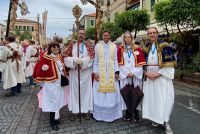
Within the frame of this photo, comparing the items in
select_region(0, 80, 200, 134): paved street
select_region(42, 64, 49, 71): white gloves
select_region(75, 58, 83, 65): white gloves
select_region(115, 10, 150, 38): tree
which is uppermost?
select_region(115, 10, 150, 38): tree

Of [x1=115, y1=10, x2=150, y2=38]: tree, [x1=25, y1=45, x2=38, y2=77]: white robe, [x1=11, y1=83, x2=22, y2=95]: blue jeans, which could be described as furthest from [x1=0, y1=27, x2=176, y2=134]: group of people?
[x1=115, y1=10, x2=150, y2=38]: tree

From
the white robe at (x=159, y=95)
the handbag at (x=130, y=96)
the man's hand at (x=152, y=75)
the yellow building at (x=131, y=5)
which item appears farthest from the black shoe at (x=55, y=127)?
the yellow building at (x=131, y=5)

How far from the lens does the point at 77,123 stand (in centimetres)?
648

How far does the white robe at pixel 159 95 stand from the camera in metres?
5.77

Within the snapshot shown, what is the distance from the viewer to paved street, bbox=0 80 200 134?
592 cm

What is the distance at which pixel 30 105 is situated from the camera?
8422 mm

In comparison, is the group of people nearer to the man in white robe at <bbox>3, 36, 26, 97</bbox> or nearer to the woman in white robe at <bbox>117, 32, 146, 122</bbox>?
the woman in white robe at <bbox>117, 32, 146, 122</bbox>

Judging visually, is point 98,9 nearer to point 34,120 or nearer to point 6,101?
point 6,101

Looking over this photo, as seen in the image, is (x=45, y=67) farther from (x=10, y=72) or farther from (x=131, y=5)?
(x=131, y=5)

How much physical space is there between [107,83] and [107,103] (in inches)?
17.1

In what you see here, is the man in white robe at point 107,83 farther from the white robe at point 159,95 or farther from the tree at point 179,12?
the tree at point 179,12

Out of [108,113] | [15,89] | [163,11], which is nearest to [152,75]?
[108,113]

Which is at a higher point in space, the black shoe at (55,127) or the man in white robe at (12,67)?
the man in white robe at (12,67)

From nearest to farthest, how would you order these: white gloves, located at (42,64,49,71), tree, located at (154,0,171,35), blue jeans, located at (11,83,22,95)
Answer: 1. white gloves, located at (42,64,49,71)
2. blue jeans, located at (11,83,22,95)
3. tree, located at (154,0,171,35)
